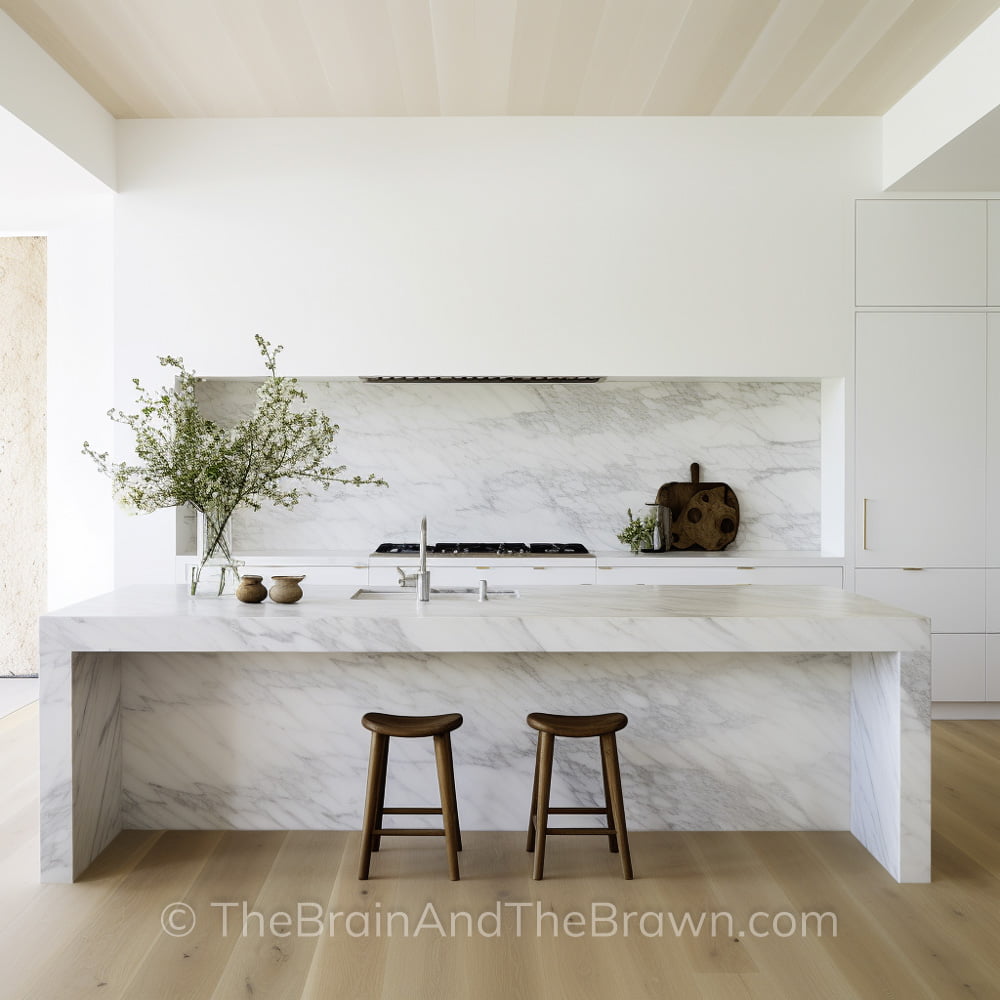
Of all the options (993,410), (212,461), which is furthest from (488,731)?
(993,410)

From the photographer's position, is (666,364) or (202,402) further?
(202,402)

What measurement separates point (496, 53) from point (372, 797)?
3163 mm

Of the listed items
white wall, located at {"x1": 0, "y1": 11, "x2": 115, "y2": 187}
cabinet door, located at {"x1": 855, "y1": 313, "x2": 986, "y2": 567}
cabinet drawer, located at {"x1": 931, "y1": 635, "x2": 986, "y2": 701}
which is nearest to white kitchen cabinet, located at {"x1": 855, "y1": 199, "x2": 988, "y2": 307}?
cabinet door, located at {"x1": 855, "y1": 313, "x2": 986, "y2": 567}

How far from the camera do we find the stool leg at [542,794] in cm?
265

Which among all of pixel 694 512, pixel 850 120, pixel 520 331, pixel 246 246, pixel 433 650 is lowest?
pixel 433 650

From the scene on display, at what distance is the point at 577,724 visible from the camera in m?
2.70

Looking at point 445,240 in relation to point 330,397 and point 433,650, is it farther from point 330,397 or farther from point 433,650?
point 433,650

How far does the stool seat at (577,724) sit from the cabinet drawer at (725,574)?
6.35 ft

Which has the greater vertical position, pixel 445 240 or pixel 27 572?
pixel 445 240

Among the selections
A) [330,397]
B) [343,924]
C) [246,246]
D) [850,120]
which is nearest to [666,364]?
[850,120]

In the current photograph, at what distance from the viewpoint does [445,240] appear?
15.2ft

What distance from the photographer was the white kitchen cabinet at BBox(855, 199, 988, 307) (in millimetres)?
4590

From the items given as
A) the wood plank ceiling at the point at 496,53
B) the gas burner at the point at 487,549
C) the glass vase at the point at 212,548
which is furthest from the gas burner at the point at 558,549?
the wood plank ceiling at the point at 496,53

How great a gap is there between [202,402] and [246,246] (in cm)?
102
